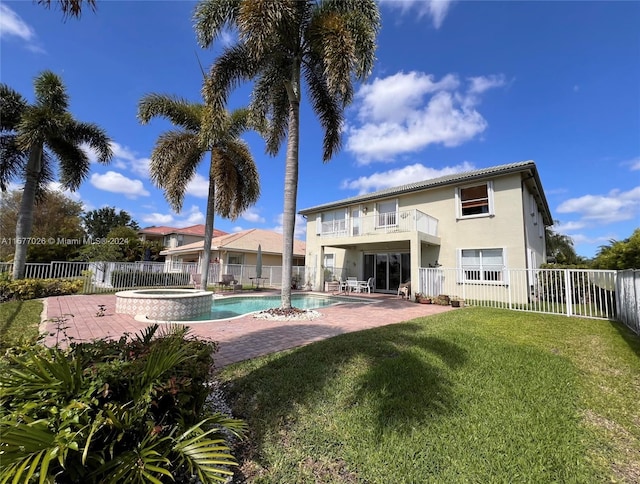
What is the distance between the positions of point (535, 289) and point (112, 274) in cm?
2446

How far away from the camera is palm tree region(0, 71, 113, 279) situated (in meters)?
14.1

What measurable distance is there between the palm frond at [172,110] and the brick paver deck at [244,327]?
1044 centimetres

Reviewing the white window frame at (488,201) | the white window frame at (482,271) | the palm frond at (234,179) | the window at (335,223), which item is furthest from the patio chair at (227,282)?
the white window frame at (488,201)

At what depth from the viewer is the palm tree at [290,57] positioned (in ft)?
32.4

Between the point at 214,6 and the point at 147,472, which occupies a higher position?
the point at 214,6

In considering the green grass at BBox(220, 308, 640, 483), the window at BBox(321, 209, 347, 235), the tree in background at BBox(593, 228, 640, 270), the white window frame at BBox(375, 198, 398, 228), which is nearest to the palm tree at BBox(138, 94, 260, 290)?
the window at BBox(321, 209, 347, 235)

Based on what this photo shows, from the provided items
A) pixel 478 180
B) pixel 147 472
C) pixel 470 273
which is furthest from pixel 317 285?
pixel 147 472

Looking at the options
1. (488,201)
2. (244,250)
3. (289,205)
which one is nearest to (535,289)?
(488,201)

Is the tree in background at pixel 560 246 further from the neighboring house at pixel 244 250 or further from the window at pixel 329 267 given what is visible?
the neighboring house at pixel 244 250

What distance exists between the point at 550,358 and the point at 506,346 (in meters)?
0.79

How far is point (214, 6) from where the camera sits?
10.9 m

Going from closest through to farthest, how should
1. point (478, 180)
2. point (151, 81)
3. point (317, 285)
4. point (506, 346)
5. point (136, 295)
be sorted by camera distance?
1. point (506, 346)
2. point (136, 295)
3. point (151, 81)
4. point (478, 180)
5. point (317, 285)

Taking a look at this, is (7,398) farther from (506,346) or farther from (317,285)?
(317,285)

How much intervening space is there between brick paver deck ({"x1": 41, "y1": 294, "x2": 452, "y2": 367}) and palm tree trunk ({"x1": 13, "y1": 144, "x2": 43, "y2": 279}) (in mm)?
4522
